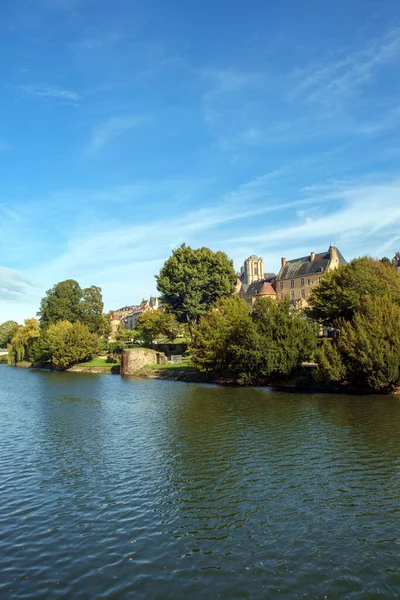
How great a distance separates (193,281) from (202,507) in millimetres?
55546

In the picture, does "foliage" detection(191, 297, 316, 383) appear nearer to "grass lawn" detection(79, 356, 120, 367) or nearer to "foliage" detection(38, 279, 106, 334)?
"grass lawn" detection(79, 356, 120, 367)

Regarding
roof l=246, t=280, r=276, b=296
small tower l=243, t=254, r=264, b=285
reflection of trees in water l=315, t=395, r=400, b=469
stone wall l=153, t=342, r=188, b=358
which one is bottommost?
reflection of trees in water l=315, t=395, r=400, b=469

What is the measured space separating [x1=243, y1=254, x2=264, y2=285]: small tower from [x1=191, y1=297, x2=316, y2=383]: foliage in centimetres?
8405

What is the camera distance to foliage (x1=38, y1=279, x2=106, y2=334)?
300 ft

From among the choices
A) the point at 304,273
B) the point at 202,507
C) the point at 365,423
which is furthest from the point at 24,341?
the point at 202,507

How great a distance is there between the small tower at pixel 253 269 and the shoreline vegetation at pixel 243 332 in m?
55.2

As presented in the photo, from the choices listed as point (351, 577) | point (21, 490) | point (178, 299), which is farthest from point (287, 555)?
point (178, 299)

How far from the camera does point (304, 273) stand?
9875 cm

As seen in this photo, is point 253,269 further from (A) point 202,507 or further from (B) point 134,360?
(A) point 202,507

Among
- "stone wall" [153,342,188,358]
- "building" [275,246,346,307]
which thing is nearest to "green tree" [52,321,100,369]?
"stone wall" [153,342,188,358]

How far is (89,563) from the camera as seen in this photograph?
1092 cm

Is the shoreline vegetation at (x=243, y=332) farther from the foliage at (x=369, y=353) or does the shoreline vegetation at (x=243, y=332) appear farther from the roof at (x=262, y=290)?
the roof at (x=262, y=290)

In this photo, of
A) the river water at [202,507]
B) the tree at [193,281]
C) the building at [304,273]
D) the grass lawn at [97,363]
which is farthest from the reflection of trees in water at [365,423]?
the building at [304,273]

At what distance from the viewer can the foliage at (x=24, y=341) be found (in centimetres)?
9394
